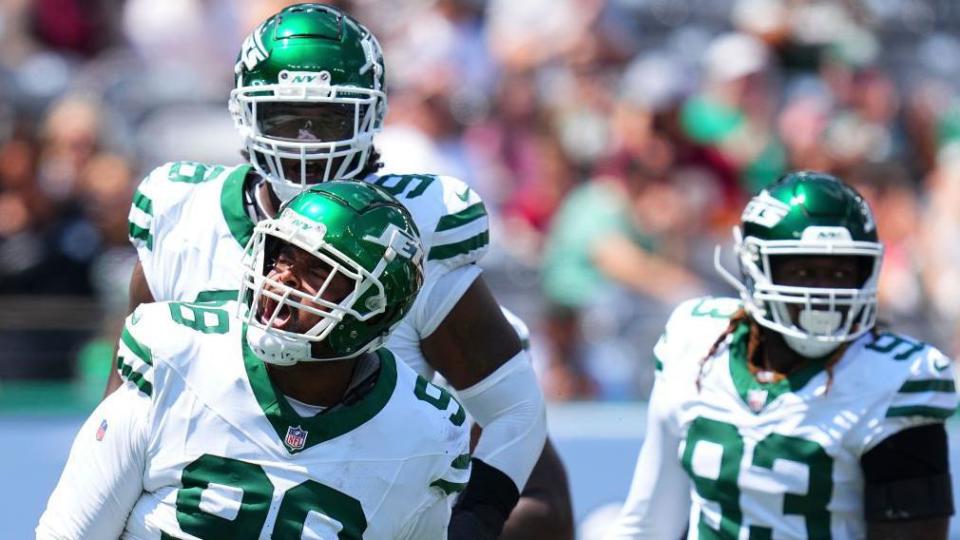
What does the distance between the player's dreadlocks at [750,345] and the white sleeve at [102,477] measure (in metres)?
1.44

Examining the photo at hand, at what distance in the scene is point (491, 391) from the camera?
3414 mm

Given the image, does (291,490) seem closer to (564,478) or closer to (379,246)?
(379,246)

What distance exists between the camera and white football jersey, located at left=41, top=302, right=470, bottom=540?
8.48 feet

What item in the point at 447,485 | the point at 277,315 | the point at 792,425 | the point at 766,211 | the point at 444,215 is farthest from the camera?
the point at 766,211

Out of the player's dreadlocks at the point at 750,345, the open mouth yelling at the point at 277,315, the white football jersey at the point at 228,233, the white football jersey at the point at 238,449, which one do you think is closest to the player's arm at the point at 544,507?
the player's dreadlocks at the point at 750,345

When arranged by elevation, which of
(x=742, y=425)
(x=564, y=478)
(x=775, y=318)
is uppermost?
(x=775, y=318)

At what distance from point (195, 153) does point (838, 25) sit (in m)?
3.51

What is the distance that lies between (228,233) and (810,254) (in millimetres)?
1238

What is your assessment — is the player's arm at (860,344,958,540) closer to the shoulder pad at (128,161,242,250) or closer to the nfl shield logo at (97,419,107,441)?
the shoulder pad at (128,161,242,250)

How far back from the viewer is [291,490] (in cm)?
260

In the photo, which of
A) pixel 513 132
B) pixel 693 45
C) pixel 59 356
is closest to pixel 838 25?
pixel 693 45

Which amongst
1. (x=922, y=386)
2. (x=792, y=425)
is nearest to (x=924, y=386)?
(x=922, y=386)

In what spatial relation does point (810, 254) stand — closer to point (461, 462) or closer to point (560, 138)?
point (461, 462)

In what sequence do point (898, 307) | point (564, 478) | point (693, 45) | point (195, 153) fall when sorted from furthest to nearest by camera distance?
1. point (693, 45)
2. point (195, 153)
3. point (898, 307)
4. point (564, 478)
